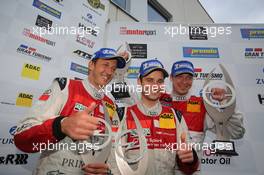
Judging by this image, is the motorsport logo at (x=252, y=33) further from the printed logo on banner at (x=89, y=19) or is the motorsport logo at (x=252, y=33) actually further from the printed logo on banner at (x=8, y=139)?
the printed logo on banner at (x=8, y=139)

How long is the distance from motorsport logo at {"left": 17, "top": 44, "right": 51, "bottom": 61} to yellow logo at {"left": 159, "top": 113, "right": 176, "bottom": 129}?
2005 millimetres

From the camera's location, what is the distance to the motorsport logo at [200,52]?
3.64 metres

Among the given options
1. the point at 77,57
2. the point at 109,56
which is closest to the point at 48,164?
the point at 109,56

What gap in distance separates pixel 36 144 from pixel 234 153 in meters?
2.67

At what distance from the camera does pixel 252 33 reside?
377cm

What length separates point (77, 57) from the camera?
3580 millimetres

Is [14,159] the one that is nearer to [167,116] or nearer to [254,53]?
[167,116]

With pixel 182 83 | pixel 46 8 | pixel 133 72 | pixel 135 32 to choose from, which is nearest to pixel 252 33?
pixel 182 83

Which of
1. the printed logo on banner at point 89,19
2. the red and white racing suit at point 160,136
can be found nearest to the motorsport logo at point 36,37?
the printed logo on banner at point 89,19

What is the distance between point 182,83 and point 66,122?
7.26 ft

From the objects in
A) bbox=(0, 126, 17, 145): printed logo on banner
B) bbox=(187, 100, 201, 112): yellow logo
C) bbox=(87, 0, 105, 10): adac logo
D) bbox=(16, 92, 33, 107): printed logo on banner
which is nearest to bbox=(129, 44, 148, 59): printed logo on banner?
bbox=(187, 100, 201, 112): yellow logo

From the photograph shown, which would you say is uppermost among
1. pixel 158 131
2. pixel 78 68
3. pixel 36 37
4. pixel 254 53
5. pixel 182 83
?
pixel 36 37

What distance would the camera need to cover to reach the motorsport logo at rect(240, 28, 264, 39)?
3752mm

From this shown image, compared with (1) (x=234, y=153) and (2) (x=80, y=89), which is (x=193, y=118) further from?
(2) (x=80, y=89)
